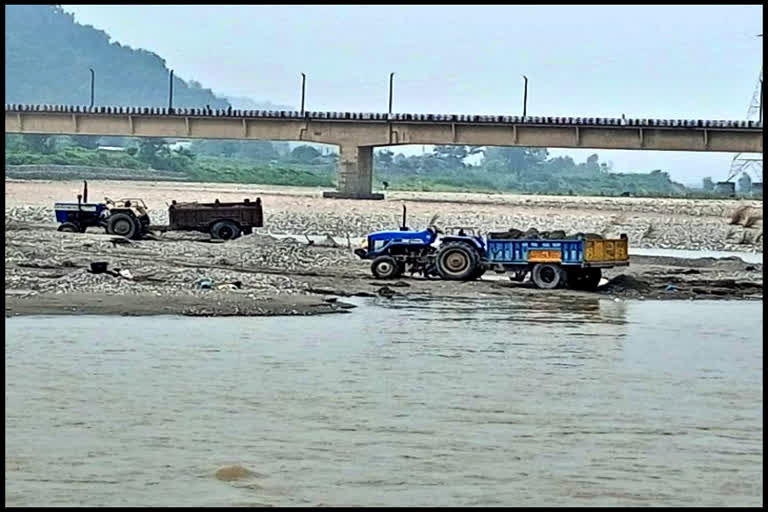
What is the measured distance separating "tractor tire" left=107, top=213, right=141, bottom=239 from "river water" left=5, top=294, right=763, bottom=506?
1805 cm

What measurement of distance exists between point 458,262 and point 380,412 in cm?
1672

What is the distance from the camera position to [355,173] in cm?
9125

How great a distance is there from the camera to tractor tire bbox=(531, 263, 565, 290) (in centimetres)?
3250

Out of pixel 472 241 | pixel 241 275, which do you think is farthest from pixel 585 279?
pixel 241 275

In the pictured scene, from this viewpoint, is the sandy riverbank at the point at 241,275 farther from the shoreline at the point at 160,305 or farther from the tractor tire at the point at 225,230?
the tractor tire at the point at 225,230

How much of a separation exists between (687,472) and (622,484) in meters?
0.92

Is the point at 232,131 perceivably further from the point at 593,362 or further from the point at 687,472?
the point at 687,472

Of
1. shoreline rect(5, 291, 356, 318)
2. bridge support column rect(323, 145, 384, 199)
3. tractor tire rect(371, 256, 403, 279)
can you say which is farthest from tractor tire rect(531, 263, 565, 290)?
bridge support column rect(323, 145, 384, 199)

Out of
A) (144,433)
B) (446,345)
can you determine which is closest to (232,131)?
(446,345)

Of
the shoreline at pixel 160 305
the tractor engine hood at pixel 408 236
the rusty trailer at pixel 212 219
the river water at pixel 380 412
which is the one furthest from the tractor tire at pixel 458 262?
the rusty trailer at pixel 212 219

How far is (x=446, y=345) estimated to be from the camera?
22.9m

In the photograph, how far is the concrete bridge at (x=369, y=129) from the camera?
8888 cm

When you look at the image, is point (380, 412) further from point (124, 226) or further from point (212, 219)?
point (212, 219)

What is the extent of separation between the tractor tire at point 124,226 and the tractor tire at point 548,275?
14765mm
